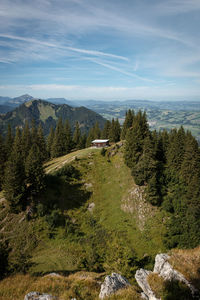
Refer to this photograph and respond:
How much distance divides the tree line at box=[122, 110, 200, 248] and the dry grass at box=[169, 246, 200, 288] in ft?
87.7

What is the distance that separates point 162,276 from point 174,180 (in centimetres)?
4090

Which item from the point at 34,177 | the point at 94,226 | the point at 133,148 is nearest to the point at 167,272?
the point at 94,226

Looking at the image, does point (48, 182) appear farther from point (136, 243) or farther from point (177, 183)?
point (177, 183)

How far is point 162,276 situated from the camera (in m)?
11.2

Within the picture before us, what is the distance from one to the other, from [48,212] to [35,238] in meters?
6.00

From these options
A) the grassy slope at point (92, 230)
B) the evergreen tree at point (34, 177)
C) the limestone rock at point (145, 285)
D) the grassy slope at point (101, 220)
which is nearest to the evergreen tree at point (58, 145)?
the grassy slope at point (92, 230)

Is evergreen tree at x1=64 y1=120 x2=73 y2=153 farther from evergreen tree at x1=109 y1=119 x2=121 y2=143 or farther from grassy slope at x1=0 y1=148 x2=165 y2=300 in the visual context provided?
grassy slope at x1=0 y1=148 x2=165 y2=300

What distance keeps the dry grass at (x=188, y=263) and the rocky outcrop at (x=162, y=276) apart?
0.33 metres

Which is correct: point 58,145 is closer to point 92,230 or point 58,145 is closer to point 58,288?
point 92,230

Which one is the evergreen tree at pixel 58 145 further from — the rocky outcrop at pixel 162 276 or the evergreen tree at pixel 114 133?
the rocky outcrop at pixel 162 276

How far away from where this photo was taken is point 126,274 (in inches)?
851

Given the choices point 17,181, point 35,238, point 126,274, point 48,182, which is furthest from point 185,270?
point 48,182

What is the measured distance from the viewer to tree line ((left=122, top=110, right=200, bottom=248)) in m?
37.2

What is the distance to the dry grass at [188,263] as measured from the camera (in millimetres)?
10469
